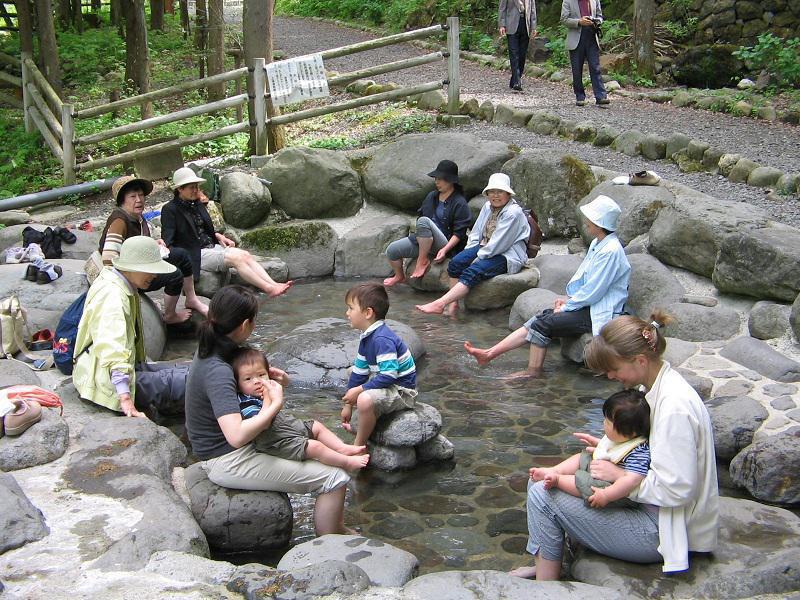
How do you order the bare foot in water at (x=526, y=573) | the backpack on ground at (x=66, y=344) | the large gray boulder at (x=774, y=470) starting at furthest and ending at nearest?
the backpack on ground at (x=66, y=344) → the large gray boulder at (x=774, y=470) → the bare foot in water at (x=526, y=573)

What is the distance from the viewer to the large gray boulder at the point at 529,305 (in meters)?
7.73

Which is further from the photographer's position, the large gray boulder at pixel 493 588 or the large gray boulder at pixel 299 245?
the large gray boulder at pixel 299 245

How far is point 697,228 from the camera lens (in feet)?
24.6

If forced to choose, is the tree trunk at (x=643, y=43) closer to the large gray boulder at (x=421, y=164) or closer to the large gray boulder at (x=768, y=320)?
the large gray boulder at (x=421, y=164)

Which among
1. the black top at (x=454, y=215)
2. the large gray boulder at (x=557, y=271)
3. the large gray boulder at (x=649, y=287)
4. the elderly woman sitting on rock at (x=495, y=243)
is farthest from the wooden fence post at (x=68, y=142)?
the large gray boulder at (x=649, y=287)

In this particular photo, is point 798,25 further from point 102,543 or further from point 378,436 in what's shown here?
point 102,543

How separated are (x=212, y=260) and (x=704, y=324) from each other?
4.81 meters

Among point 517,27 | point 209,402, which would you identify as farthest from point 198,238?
point 517,27

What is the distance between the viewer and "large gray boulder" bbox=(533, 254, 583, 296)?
825 centimetres

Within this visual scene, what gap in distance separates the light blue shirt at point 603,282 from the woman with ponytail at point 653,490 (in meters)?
2.94

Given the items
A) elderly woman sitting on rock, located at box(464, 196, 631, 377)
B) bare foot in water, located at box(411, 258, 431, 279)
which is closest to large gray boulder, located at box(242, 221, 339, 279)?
bare foot in water, located at box(411, 258, 431, 279)

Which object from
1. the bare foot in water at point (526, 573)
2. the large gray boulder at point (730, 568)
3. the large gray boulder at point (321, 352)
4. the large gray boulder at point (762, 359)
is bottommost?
the large gray boulder at point (321, 352)

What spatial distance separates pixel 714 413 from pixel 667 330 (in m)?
1.56

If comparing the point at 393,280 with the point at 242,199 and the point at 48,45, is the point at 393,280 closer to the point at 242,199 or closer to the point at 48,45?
the point at 242,199
